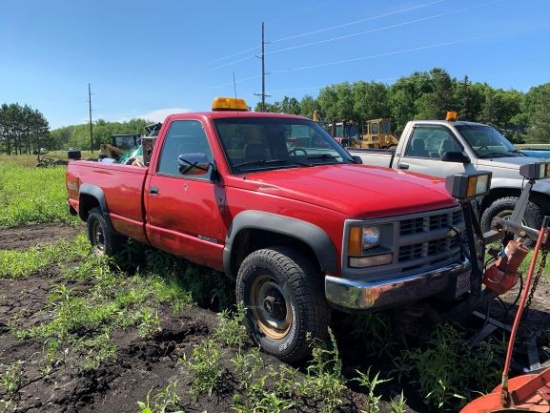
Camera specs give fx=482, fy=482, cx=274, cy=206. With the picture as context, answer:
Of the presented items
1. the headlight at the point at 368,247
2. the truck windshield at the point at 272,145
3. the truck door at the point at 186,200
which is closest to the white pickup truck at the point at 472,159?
the truck windshield at the point at 272,145

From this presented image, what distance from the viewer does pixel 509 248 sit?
3367mm

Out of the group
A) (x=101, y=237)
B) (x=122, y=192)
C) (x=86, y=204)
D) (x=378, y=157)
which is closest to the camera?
(x=122, y=192)

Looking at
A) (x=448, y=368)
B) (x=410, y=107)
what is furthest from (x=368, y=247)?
(x=410, y=107)

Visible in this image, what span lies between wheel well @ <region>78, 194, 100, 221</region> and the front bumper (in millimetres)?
4127

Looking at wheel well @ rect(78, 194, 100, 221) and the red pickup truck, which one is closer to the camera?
the red pickup truck

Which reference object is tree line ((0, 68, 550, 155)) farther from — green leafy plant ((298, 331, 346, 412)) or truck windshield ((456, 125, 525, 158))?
green leafy plant ((298, 331, 346, 412))

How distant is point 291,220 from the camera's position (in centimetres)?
336

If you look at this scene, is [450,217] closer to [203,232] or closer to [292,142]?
[292,142]

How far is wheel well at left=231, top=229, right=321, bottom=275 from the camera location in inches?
143

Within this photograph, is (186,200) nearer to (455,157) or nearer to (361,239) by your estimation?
(361,239)

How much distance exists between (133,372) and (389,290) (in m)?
1.95

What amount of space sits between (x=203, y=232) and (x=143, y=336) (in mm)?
998

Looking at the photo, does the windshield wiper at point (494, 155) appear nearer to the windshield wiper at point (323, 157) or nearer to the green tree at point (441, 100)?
the windshield wiper at point (323, 157)

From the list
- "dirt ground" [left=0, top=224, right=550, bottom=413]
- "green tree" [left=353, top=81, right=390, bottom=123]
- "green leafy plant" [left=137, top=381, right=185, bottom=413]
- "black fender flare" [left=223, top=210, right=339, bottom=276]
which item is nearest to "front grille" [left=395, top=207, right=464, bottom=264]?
"black fender flare" [left=223, top=210, right=339, bottom=276]
